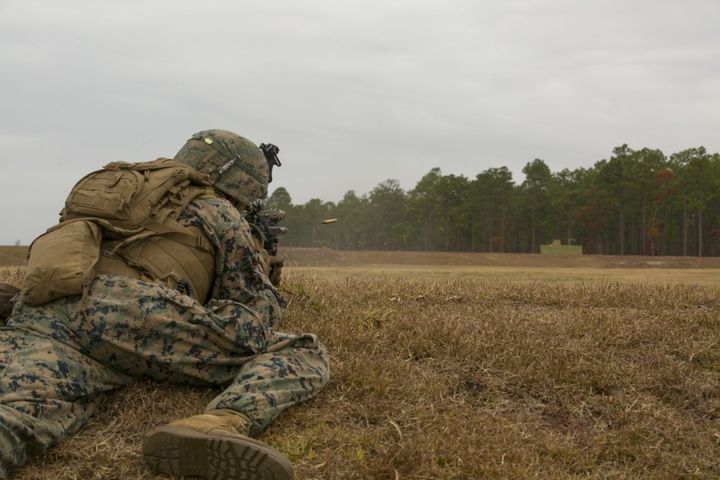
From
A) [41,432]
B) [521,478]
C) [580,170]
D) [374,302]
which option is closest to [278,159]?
[374,302]

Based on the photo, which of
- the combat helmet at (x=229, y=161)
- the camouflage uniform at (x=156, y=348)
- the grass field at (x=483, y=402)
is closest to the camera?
the grass field at (x=483, y=402)

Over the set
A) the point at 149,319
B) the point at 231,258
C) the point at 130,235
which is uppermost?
the point at 130,235

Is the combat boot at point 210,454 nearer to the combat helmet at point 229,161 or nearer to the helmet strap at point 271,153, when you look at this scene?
the combat helmet at point 229,161

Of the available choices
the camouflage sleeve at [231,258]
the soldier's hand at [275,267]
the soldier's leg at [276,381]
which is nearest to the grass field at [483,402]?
the soldier's leg at [276,381]

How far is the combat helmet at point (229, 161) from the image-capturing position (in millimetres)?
4516

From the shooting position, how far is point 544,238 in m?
71.1

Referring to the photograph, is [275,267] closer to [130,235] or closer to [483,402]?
[130,235]

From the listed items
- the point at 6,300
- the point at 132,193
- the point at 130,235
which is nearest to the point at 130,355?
the point at 130,235

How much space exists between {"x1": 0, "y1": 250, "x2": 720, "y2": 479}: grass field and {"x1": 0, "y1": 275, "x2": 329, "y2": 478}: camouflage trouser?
14 centimetres

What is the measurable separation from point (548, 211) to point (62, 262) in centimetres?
6762

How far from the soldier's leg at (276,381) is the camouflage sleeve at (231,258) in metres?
0.24

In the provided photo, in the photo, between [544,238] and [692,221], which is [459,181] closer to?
[544,238]

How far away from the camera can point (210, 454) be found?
2932 mm

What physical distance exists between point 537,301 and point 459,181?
6356 cm
